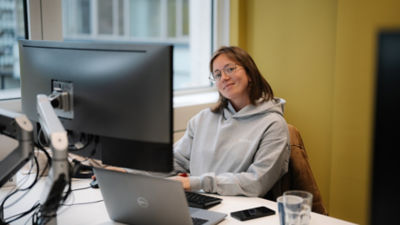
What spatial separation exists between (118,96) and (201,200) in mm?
562

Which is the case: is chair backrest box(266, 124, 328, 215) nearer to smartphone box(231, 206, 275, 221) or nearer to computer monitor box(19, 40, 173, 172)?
smartphone box(231, 206, 275, 221)

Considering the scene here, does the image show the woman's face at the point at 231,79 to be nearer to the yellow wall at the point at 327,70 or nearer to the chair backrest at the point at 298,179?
the chair backrest at the point at 298,179

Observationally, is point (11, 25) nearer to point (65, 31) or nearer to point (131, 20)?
point (65, 31)

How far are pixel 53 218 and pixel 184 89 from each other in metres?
2.07

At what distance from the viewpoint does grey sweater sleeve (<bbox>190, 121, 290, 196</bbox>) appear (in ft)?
5.84

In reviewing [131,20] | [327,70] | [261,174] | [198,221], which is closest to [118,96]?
[198,221]

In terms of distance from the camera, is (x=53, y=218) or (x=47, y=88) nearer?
(x=53, y=218)

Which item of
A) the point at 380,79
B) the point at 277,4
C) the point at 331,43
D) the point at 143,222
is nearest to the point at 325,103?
the point at 331,43

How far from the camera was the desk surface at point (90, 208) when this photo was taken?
1533 millimetres

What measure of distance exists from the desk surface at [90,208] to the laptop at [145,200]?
71 millimetres

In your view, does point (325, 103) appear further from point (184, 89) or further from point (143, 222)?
point (143, 222)

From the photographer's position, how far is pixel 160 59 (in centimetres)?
122

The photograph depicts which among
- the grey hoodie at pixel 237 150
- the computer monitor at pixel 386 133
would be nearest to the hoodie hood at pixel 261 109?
the grey hoodie at pixel 237 150

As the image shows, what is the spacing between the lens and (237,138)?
2.00 m
